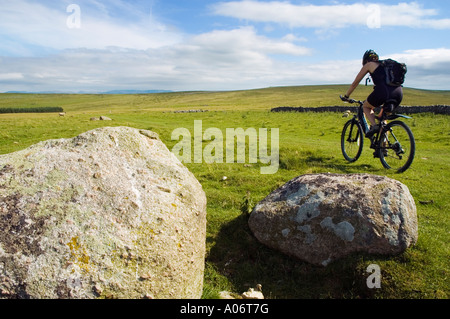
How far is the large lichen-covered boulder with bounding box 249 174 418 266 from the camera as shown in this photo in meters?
6.02

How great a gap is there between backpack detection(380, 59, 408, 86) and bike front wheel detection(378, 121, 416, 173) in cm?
113

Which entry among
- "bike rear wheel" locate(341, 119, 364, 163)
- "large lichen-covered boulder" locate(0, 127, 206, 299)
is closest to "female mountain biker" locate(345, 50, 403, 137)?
"bike rear wheel" locate(341, 119, 364, 163)

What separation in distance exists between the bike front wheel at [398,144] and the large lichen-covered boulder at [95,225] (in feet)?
19.3

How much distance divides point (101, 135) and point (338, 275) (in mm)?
5105

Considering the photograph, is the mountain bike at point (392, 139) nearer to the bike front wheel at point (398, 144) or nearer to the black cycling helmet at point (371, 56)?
the bike front wheel at point (398, 144)

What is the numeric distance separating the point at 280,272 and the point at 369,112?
584 cm

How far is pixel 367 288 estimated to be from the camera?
5.50m

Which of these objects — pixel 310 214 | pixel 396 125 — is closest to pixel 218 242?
pixel 310 214

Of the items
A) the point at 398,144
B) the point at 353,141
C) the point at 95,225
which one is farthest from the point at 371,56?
the point at 95,225

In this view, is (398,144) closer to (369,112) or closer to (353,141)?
(369,112)

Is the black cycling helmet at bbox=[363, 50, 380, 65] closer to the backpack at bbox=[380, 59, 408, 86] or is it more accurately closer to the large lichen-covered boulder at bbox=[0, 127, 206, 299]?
the backpack at bbox=[380, 59, 408, 86]

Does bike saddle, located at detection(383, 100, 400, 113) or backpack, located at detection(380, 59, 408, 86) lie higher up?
backpack, located at detection(380, 59, 408, 86)

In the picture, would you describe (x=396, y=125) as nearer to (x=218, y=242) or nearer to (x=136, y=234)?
(x=218, y=242)

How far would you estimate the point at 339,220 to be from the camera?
20.5 ft
